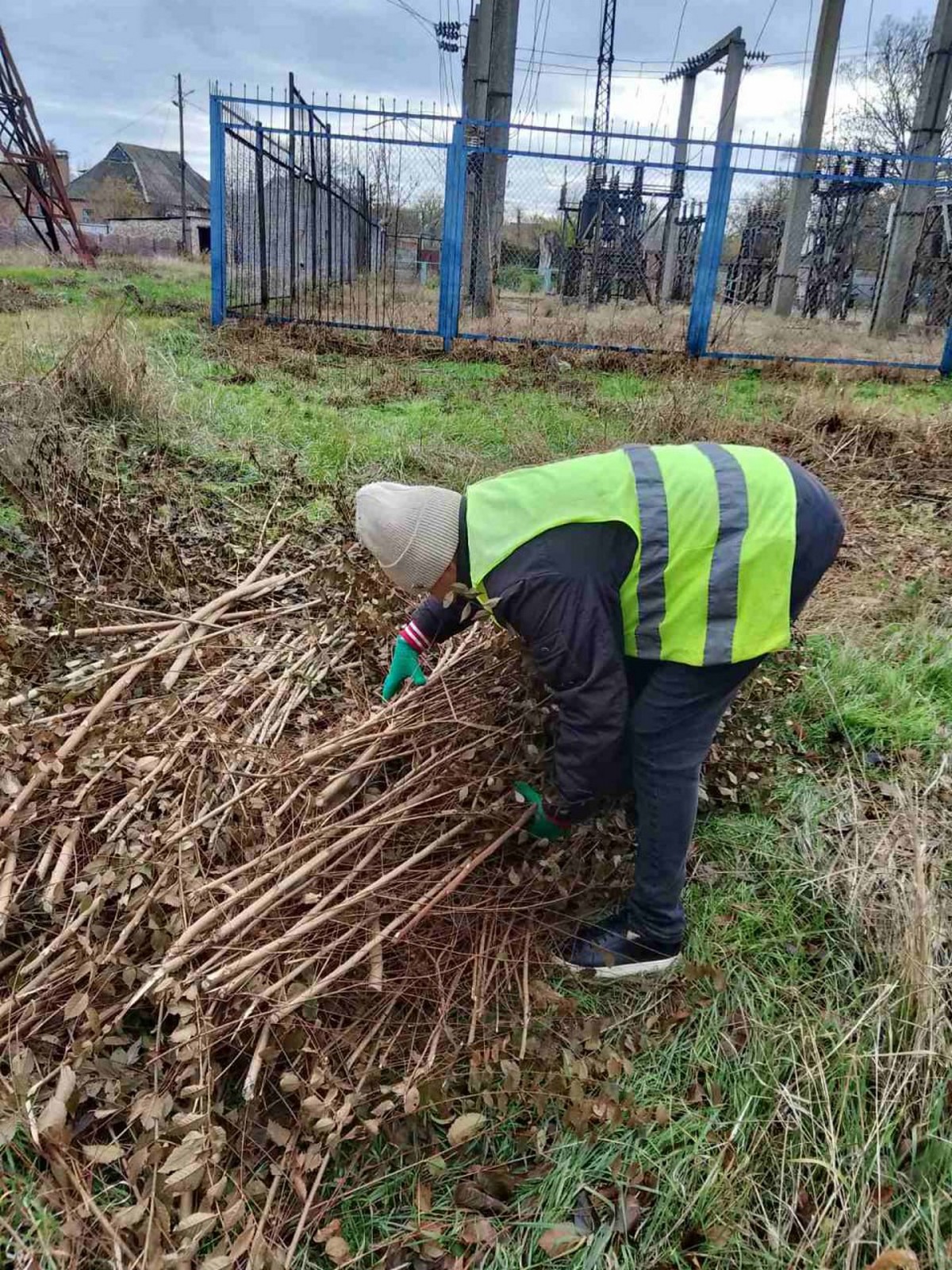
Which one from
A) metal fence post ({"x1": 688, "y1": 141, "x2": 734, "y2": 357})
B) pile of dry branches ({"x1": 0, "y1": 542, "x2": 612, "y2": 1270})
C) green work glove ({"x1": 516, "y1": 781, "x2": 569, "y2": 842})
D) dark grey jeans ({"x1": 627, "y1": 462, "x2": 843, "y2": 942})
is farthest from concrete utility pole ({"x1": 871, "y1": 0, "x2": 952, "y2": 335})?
green work glove ({"x1": 516, "y1": 781, "x2": 569, "y2": 842})

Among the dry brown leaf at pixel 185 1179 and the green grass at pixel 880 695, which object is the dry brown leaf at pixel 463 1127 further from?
the green grass at pixel 880 695

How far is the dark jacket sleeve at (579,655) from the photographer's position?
1690mm

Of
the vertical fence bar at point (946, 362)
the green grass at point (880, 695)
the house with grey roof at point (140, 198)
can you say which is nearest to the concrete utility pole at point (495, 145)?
the vertical fence bar at point (946, 362)

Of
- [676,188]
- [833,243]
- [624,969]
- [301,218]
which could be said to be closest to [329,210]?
[301,218]

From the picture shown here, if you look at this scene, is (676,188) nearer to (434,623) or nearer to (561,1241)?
(434,623)

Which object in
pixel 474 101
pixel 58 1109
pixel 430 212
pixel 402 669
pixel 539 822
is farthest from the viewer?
pixel 474 101

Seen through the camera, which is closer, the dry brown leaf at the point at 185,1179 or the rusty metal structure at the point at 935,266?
the dry brown leaf at the point at 185,1179

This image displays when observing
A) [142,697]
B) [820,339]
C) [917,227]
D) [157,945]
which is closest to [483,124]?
[820,339]

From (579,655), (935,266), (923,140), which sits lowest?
(579,655)

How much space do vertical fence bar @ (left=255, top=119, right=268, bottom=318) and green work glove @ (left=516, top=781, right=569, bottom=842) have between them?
9419mm

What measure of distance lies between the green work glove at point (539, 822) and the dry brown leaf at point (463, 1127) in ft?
2.14

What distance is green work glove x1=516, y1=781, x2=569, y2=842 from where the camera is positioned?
6.71ft

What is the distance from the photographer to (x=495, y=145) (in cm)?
1102

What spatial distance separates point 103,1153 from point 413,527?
4.20ft
